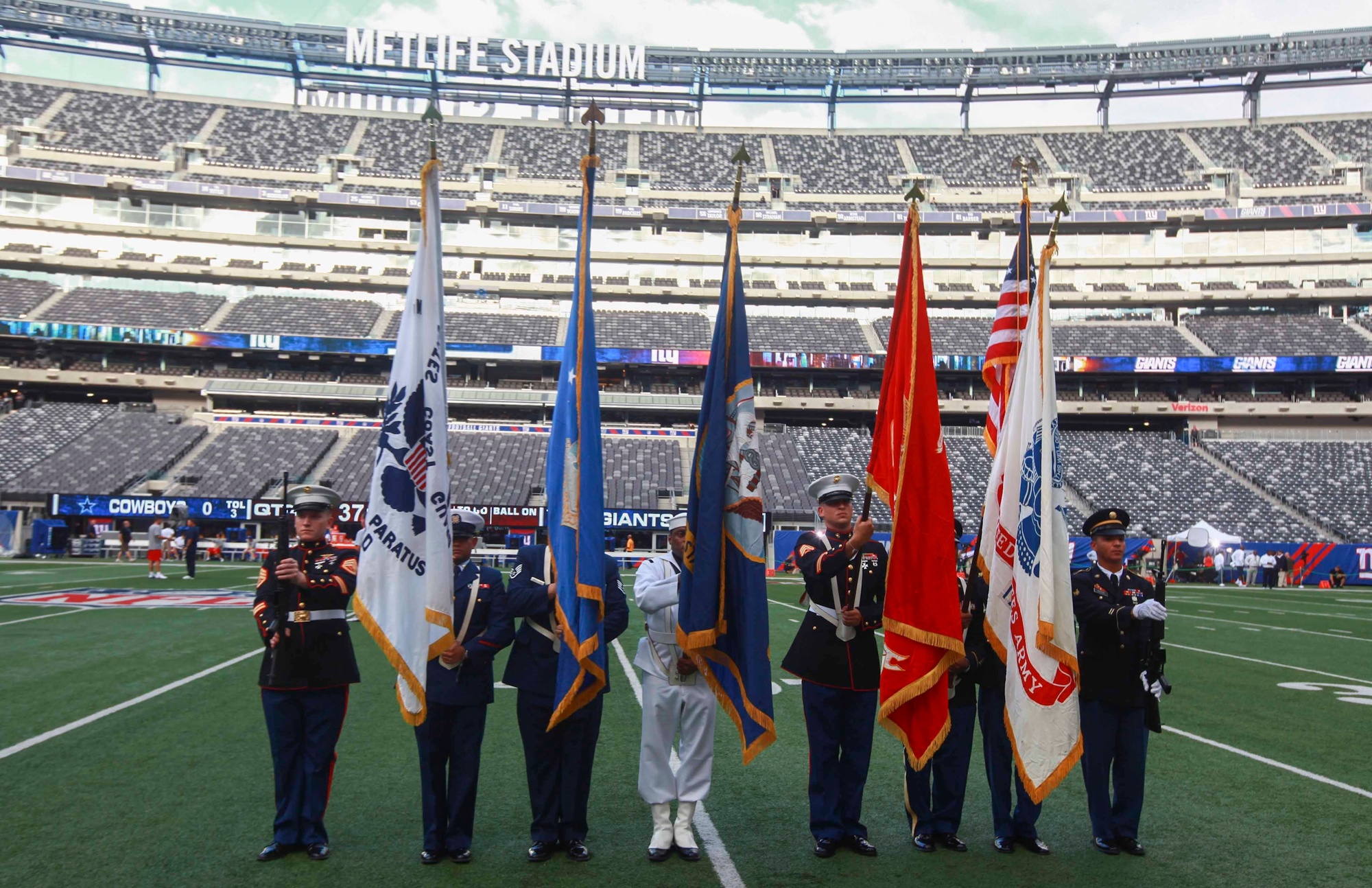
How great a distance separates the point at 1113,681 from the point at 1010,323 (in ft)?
9.69

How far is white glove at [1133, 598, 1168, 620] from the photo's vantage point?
5.52 metres

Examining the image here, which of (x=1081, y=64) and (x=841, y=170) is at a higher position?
(x=1081, y=64)

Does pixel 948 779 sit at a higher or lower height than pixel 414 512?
lower

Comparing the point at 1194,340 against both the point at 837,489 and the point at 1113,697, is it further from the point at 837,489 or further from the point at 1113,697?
the point at 837,489

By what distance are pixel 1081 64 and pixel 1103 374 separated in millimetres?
21126

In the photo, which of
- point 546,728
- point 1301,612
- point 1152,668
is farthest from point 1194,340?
point 546,728

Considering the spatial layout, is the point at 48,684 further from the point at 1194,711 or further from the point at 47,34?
the point at 47,34

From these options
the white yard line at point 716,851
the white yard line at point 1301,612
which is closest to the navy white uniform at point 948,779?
the white yard line at point 716,851

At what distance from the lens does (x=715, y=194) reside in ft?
189

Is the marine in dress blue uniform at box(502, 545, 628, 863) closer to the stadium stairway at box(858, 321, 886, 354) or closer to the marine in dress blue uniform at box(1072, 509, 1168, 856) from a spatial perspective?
the marine in dress blue uniform at box(1072, 509, 1168, 856)

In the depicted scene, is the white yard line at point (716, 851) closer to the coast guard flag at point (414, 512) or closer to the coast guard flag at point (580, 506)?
the coast guard flag at point (580, 506)

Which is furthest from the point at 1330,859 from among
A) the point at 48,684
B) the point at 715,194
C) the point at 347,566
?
the point at 715,194

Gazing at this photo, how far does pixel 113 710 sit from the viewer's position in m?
8.70

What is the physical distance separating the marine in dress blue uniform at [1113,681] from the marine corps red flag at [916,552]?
2.83ft
